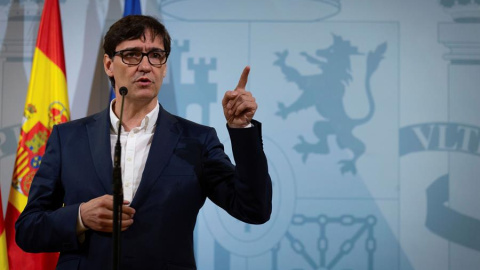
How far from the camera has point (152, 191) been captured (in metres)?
1.74

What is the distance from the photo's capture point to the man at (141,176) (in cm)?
166

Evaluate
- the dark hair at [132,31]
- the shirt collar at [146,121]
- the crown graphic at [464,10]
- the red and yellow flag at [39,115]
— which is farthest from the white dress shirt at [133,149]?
the crown graphic at [464,10]

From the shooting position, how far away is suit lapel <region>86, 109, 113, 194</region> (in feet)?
5.79

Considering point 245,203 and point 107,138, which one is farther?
point 107,138

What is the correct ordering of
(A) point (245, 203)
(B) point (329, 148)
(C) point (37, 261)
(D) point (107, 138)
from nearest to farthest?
(A) point (245, 203)
(D) point (107, 138)
(C) point (37, 261)
(B) point (329, 148)

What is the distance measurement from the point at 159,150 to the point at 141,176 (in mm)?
102

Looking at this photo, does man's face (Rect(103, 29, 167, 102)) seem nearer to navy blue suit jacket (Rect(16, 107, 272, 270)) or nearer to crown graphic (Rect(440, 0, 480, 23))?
navy blue suit jacket (Rect(16, 107, 272, 270))

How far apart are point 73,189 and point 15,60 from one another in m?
2.29

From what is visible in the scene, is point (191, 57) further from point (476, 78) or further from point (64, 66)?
point (476, 78)

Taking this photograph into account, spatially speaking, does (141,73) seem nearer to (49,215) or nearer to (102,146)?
(102,146)

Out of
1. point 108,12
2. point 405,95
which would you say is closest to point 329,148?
point 405,95

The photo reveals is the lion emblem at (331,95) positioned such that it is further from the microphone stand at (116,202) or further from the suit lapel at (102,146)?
the microphone stand at (116,202)

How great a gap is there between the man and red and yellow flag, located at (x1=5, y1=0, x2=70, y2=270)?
5.17 ft

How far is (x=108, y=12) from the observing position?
3742mm
